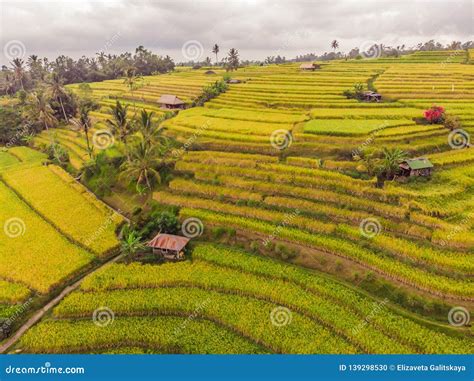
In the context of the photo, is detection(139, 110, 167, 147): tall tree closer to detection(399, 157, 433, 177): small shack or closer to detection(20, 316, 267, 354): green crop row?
detection(20, 316, 267, 354): green crop row

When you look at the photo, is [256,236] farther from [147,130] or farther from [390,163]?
[147,130]

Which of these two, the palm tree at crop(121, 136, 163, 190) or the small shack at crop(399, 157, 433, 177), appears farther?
the palm tree at crop(121, 136, 163, 190)

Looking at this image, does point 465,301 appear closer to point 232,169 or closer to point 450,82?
point 232,169

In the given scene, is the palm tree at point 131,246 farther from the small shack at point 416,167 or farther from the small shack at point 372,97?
the small shack at point 372,97

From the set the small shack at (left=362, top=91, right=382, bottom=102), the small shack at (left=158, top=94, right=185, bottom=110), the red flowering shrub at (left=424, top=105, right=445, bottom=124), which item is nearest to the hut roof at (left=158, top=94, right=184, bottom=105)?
the small shack at (left=158, top=94, right=185, bottom=110)

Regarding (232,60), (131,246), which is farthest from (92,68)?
(131,246)

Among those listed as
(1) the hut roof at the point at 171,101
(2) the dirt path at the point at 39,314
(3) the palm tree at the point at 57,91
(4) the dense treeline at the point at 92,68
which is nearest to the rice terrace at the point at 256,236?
(2) the dirt path at the point at 39,314

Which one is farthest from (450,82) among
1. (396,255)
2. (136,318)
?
(136,318)
